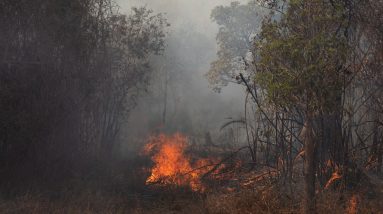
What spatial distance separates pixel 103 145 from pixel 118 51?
5.14 m

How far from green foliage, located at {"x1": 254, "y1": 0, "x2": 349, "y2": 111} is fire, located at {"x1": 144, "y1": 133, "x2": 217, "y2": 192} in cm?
447

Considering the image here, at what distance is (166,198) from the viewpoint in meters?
13.5

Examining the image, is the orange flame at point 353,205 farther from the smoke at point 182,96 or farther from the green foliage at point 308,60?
the smoke at point 182,96

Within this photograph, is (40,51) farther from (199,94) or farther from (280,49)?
(199,94)

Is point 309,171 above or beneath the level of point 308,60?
beneath

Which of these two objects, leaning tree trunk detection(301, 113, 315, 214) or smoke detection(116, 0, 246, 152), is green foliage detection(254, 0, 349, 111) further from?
smoke detection(116, 0, 246, 152)

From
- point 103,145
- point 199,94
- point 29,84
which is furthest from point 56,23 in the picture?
point 199,94

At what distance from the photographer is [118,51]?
860 inches

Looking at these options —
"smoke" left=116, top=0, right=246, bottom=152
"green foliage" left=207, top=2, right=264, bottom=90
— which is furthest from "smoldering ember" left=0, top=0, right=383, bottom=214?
"green foliage" left=207, top=2, right=264, bottom=90

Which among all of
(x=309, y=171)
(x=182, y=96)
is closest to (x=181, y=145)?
(x=309, y=171)

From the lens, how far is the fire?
15102mm

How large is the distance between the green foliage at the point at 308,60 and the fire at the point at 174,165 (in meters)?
4.47

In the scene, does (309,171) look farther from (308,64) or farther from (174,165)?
(174,165)

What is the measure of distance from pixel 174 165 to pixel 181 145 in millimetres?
5733
